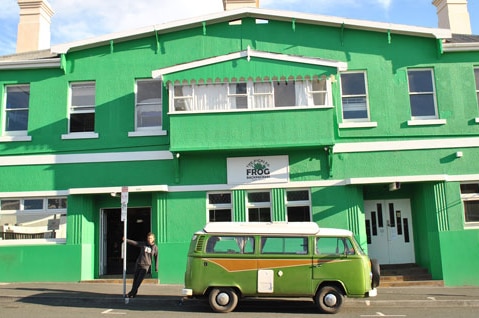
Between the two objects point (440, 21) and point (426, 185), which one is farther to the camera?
point (440, 21)

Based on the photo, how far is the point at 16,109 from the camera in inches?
672

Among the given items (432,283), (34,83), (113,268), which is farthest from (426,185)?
(34,83)

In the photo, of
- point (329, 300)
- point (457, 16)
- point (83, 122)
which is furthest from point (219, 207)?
point (457, 16)

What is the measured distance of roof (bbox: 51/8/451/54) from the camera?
16359mm

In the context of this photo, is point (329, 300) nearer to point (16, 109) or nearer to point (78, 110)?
point (78, 110)

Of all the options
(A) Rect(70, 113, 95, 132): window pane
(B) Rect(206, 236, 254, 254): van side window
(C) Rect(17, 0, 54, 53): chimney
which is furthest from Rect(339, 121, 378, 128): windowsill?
(C) Rect(17, 0, 54, 53): chimney

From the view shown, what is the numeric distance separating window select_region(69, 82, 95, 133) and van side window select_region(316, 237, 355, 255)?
939cm

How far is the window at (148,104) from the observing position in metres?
16.7

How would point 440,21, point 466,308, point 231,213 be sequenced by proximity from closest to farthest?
1. point 466,308
2. point 231,213
3. point 440,21

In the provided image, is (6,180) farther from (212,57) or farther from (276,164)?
(276,164)

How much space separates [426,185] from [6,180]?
1397 cm

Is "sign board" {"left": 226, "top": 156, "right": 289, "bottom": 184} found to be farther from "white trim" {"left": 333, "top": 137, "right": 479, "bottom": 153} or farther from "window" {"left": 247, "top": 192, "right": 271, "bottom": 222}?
"white trim" {"left": 333, "top": 137, "right": 479, "bottom": 153}

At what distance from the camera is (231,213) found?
52.4 feet

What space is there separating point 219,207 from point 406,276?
20.9 feet
